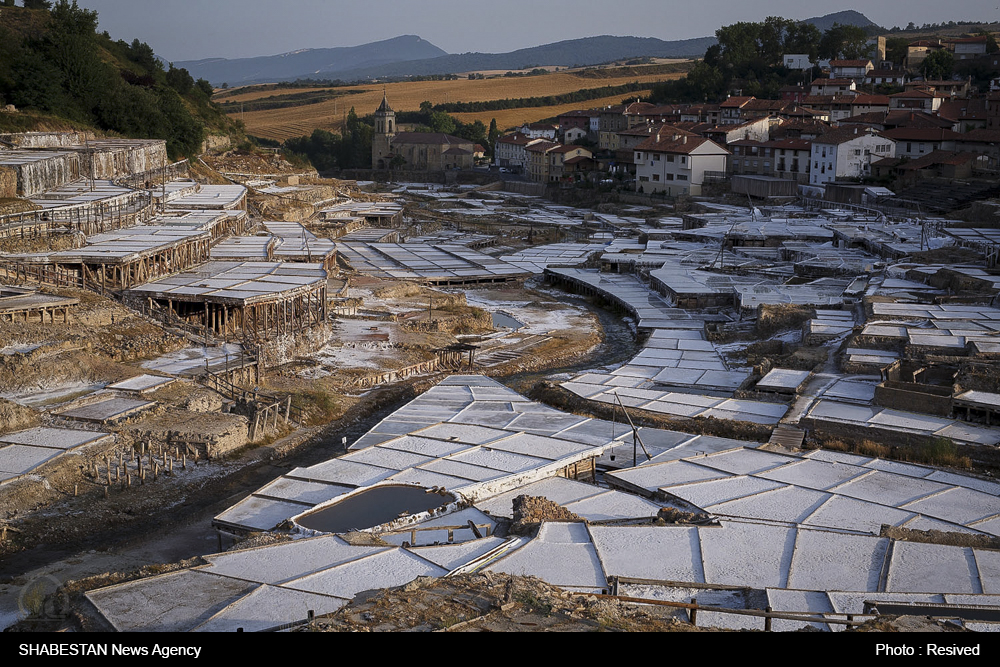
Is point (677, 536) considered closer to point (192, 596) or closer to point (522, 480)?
point (522, 480)

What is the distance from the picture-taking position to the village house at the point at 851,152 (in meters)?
47.4

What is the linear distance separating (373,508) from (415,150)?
6046 centimetres

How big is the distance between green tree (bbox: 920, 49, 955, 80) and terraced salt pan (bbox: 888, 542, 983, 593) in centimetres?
6535

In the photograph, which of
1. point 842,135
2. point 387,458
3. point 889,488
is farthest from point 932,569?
point 842,135

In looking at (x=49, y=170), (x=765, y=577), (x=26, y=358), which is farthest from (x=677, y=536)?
(x=49, y=170)

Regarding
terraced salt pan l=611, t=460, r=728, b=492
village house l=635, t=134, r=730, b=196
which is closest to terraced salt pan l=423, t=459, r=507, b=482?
terraced salt pan l=611, t=460, r=728, b=492

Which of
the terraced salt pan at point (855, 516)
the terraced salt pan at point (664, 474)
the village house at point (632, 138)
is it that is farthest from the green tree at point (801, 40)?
the terraced salt pan at point (855, 516)

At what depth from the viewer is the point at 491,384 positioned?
19.1 meters

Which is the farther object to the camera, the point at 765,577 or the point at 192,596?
the point at 765,577

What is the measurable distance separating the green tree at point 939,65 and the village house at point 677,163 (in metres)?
24.2

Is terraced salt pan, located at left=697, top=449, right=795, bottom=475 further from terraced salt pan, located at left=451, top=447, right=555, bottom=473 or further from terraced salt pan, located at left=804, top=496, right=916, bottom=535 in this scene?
terraced salt pan, located at left=451, top=447, right=555, bottom=473

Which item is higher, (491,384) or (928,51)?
(928,51)

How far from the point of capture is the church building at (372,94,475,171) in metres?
70.1
